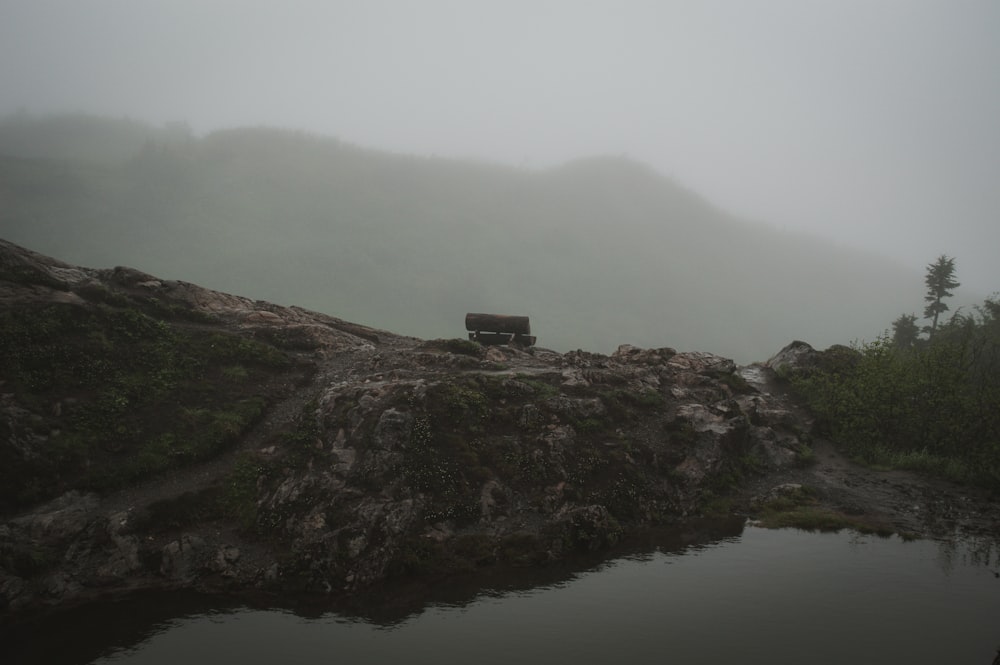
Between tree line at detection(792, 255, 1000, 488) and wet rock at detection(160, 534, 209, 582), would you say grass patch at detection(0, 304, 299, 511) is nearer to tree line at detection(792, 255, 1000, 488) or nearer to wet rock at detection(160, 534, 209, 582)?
wet rock at detection(160, 534, 209, 582)

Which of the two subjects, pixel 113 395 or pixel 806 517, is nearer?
pixel 806 517

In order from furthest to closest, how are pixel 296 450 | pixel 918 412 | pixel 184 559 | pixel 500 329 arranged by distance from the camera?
pixel 500 329 → pixel 918 412 → pixel 296 450 → pixel 184 559

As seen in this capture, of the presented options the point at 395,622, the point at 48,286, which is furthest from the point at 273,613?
the point at 48,286

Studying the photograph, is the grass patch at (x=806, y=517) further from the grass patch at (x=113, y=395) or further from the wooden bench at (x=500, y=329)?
the grass patch at (x=113, y=395)

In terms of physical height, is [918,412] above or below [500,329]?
below

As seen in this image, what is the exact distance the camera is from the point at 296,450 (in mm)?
24922

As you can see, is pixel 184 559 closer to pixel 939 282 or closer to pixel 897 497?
pixel 897 497

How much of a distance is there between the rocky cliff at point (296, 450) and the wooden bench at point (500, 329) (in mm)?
8533

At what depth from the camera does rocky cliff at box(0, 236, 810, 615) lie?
64.7 ft

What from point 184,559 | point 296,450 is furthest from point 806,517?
point 184,559

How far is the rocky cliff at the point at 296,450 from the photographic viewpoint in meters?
19.7

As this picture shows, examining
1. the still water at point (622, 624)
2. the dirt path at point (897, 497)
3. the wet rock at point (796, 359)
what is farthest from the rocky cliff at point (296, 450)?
the wet rock at point (796, 359)

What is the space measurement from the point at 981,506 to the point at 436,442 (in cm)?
2746

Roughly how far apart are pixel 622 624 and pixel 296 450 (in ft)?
54.8
